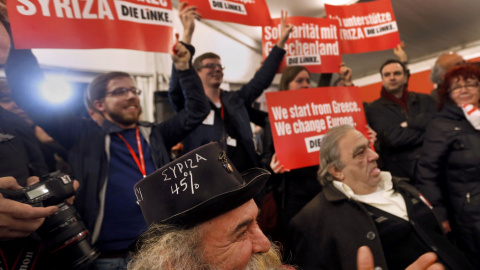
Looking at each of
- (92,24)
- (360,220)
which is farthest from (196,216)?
(92,24)

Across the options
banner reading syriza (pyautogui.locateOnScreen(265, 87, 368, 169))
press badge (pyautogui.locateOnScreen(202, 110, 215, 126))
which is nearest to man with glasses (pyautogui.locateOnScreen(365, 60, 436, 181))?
banner reading syriza (pyautogui.locateOnScreen(265, 87, 368, 169))

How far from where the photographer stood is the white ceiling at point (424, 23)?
6.83 metres

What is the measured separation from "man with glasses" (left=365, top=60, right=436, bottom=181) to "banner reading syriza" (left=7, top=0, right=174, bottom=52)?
2.13 metres

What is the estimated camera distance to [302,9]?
706 centimetres

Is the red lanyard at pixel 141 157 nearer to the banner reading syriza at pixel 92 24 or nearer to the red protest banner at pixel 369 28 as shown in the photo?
the banner reading syriza at pixel 92 24

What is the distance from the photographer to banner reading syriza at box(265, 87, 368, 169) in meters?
2.73

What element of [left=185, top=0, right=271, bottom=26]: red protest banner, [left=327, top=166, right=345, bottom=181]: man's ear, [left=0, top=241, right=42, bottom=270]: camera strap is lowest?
[left=327, top=166, right=345, bottom=181]: man's ear

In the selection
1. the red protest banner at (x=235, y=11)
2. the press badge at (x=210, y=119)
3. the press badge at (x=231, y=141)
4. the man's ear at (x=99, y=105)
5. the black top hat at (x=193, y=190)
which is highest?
the red protest banner at (x=235, y=11)

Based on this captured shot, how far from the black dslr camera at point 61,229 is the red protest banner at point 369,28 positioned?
116 inches

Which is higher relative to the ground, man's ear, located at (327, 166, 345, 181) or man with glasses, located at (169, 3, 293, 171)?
man with glasses, located at (169, 3, 293, 171)

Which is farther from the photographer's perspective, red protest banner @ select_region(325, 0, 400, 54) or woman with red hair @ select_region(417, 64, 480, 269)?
red protest banner @ select_region(325, 0, 400, 54)

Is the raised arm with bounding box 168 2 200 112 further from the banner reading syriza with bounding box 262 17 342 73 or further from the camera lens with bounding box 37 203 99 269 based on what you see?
the camera lens with bounding box 37 203 99 269

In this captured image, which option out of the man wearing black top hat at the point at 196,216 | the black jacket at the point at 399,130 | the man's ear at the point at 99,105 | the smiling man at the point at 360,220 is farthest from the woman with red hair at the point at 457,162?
the man's ear at the point at 99,105

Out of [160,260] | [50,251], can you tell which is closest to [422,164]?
[160,260]
